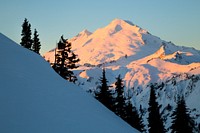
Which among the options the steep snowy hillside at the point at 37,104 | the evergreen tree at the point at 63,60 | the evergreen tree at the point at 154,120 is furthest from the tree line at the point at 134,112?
the steep snowy hillside at the point at 37,104

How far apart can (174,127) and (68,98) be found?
994 inches

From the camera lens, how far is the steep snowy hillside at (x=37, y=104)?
1859cm

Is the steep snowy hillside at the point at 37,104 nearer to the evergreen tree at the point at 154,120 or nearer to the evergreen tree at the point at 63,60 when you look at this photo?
the evergreen tree at the point at 63,60

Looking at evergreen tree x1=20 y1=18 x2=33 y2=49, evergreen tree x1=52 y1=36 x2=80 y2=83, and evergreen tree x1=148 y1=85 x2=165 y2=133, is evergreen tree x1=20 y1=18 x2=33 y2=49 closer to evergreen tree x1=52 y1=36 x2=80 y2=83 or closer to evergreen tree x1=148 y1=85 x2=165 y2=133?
evergreen tree x1=52 y1=36 x2=80 y2=83

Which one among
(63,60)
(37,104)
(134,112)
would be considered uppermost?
(63,60)

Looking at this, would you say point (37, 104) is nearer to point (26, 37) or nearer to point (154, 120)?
point (154, 120)

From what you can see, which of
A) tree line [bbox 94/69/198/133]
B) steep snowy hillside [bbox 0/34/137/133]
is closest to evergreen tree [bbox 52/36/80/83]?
tree line [bbox 94/69/198/133]

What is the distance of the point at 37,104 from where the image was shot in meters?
21.8

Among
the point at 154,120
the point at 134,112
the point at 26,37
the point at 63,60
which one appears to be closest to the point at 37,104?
the point at 63,60

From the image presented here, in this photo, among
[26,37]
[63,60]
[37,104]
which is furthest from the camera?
[26,37]

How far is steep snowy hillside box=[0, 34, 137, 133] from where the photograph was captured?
18.6 metres

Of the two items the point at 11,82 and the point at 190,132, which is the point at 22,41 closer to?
the point at 190,132

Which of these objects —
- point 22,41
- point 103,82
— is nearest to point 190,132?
point 103,82

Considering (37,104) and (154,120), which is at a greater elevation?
(37,104)
